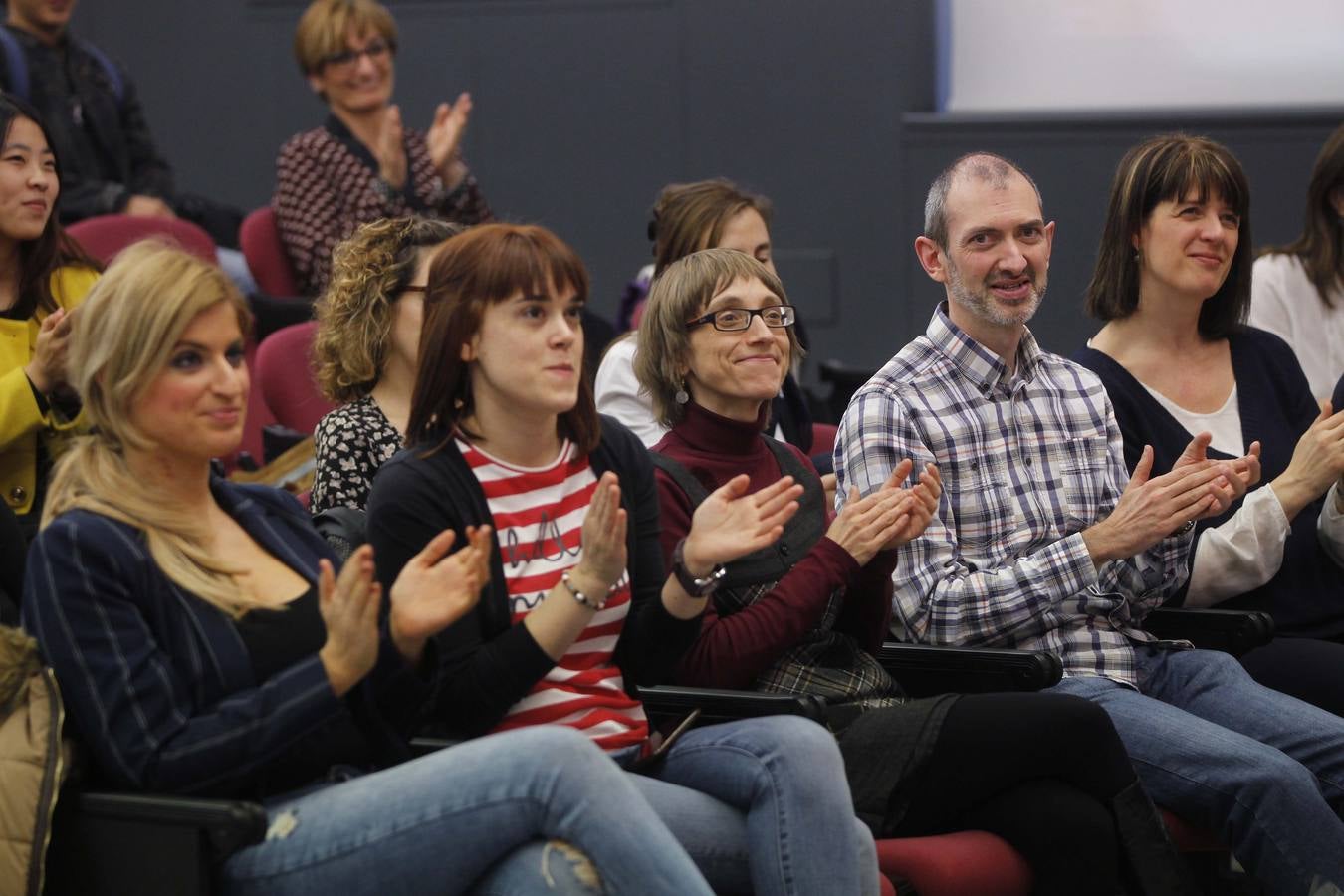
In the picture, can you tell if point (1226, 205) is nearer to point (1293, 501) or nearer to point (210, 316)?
point (1293, 501)

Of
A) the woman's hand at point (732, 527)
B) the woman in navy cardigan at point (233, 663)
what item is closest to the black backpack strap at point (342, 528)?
the woman in navy cardigan at point (233, 663)

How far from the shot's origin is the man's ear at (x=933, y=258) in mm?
2818

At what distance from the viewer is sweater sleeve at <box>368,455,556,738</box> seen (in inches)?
80.3

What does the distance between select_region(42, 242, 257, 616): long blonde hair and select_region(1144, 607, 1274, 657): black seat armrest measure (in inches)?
61.9

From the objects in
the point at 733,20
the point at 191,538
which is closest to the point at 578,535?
the point at 191,538

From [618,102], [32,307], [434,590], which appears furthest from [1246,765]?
[618,102]

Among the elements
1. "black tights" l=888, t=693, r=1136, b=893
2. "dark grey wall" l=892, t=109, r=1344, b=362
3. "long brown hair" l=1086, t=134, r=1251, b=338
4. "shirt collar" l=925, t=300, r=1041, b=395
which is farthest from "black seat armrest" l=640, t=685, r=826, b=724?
"dark grey wall" l=892, t=109, r=1344, b=362

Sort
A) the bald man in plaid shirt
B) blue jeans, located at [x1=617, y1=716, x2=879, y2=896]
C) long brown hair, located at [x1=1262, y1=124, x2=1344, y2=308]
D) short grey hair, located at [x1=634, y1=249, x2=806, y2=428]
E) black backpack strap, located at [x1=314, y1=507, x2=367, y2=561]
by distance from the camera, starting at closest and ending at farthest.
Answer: blue jeans, located at [x1=617, y1=716, x2=879, y2=896], black backpack strap, located at [x1=314, y1=507, x2=367, y2=561], the bald man in plaid shirt, short grey hair, located at [x1=634, y1=249, x2=806, y2=428], long brown hair, located at [x1=1262, y1=124, x2=1344, y2=308]

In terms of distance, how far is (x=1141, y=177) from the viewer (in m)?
3.06

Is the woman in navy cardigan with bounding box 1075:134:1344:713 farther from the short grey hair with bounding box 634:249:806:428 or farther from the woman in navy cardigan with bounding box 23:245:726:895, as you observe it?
the woman in navy cardigan with bounding box 23:245:726:895

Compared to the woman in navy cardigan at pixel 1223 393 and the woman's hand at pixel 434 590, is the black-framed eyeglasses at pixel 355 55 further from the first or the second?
the woman's hand at pixel 434 590

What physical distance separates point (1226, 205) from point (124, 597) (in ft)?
6.78

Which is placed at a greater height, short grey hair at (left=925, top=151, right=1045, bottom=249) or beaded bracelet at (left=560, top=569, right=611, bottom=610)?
short grey hair at (left=925, top=151, right=1045, bottom=249)

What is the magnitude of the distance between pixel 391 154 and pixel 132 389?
284 cm
